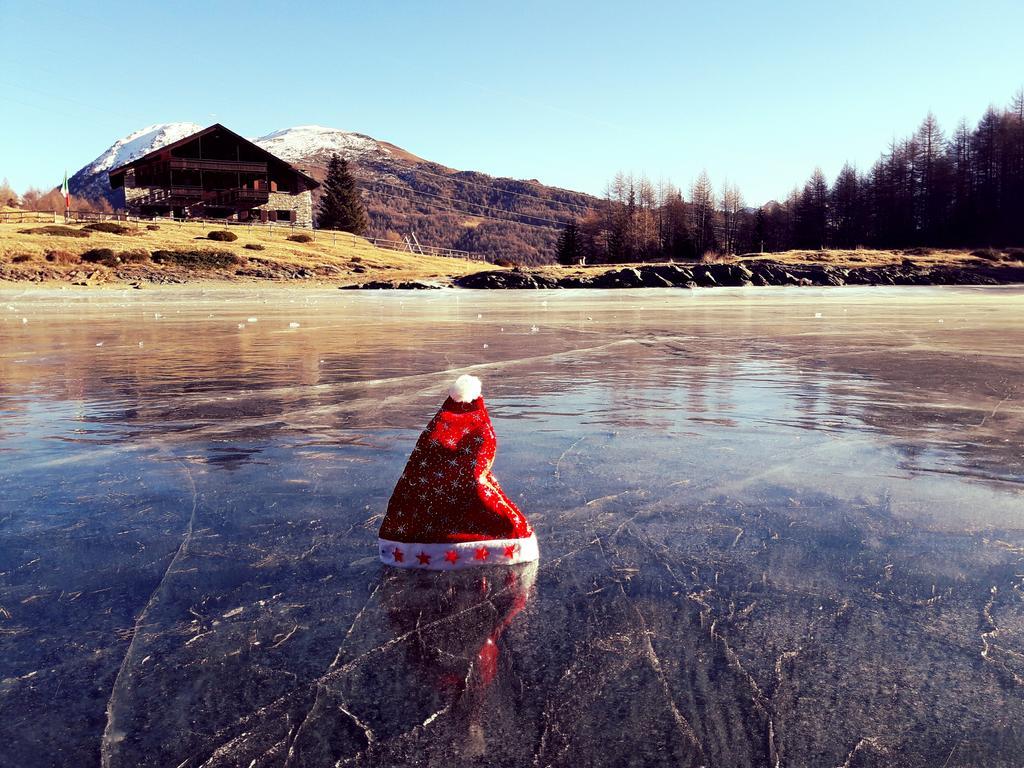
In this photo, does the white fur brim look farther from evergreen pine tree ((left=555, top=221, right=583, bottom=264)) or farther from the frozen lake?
evergreen pine tree ((left=555, top=221, right=583, bottom=264))

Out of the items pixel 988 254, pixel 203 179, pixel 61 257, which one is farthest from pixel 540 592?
pixel 988 254

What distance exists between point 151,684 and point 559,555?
164 cm

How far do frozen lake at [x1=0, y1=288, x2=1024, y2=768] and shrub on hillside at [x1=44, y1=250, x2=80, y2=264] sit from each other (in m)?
34.9

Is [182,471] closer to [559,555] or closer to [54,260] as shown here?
[559,555]

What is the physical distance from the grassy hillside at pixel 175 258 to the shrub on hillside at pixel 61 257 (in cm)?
4

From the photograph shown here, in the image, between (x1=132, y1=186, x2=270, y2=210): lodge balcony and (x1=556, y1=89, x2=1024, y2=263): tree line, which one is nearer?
(x1=132, y1=186, x2=270, y2=210): lodge balcony

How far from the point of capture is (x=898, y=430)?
5.92 meters

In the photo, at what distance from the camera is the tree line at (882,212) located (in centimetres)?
7950

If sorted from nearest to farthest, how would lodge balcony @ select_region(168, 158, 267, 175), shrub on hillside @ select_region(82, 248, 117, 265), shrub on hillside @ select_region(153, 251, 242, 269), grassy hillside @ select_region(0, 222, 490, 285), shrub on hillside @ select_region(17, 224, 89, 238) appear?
1. grassy hillside @ select_region(0, 222, 490, 285)
2. shrub on hillside @ select_region(82, 248, 117, 265)
3. shrub on hillside @ select_region(153, 251, 242, 269)
4. shrub on hillside @ select_region(17, 224, 89, 238)
5. lodge balcony @ select_region(168, 158, 267, 175)

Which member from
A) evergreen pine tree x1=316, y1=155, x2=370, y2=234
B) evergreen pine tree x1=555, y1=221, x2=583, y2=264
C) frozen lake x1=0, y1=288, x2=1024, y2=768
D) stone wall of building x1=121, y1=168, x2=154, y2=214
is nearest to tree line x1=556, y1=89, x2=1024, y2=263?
evergreen pine tree x1=555, y1=221, x2=583, y2=264

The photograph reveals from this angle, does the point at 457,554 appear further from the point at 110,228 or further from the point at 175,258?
the point at 110,228

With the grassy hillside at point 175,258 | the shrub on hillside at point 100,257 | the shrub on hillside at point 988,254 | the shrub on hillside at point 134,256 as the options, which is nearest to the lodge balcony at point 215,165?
the grassy hillside at point 175,258

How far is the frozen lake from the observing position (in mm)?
2027

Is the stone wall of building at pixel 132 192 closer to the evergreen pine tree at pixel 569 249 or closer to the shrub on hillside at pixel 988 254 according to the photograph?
the evergreen pine tree at pixel 569 249
